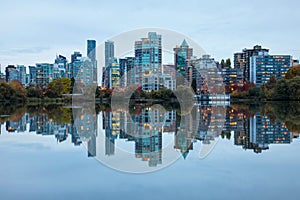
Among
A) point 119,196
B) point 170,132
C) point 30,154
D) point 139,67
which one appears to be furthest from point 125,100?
point 119,196

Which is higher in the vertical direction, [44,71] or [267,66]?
[44,71]

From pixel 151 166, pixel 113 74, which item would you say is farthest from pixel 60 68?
pixel 151 166

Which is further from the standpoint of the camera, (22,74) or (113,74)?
(22,74)

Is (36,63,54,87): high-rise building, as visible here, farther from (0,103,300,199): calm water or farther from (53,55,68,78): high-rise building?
(0,103,300,199): calm water

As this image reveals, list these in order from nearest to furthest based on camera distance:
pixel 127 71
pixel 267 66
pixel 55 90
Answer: pixel 55 90 → pixel 127 71 → pixel 267 66

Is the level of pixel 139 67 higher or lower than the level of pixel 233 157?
higher

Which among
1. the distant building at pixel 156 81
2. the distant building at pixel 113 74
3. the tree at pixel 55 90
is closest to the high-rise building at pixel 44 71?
the distant building at pixel 113 74

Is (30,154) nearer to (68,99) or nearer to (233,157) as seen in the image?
(233,157)

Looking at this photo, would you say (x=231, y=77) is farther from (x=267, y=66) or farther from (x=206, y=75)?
(x=206, y=75)
